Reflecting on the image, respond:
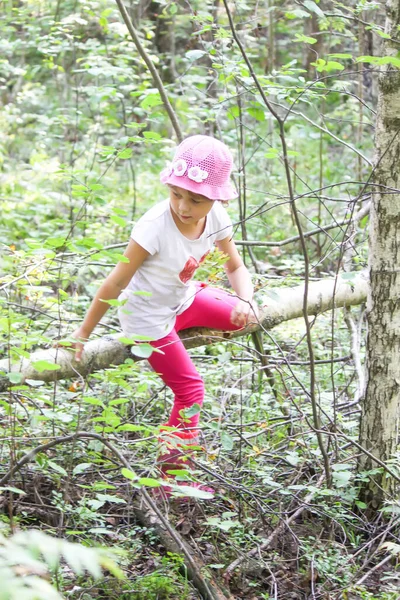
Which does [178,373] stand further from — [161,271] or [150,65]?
[150,65]

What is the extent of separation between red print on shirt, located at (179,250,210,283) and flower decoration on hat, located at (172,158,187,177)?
396 mm

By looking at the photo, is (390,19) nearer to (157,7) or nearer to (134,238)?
(134,238)

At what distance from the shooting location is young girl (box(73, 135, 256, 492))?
9.36ft

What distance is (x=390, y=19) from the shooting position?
2.68 meters

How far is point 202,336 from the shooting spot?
8.61 feet

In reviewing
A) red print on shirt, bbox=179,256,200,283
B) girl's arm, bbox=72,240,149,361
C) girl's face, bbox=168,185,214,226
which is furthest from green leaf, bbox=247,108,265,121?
girl's arm, bbox=72,240,149,361

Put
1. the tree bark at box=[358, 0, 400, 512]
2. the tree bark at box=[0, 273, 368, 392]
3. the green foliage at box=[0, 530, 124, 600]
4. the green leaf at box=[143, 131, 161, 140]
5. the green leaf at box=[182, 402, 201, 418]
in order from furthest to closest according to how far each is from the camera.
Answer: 1. the green leaf at box=[143, 131, 161, 140]
2. the tree bark at box=[0, 273, 368, 392]
3. the tree bark at box=[358, 0, 400, 512]
4. the green leaf at box=[182, 402, 201, 418]
5. the green foliage at box=[0, 530, 124, 600]

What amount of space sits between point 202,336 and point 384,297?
777 mm

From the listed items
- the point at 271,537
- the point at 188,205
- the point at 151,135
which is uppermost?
the point at 151,135

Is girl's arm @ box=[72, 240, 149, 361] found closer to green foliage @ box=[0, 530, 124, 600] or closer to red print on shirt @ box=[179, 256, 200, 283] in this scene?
red print on shirt @ box=[179, 256, 200, 283]

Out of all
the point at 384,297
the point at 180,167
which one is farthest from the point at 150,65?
the point at 384,297

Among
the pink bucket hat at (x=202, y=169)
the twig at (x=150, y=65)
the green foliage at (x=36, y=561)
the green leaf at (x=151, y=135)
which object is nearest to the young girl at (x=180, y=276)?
the pink bucket hat at (x=202, y=169)

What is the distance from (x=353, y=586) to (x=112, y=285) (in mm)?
1425

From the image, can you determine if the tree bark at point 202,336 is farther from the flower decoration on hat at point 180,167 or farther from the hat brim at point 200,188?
the flower decoration on hat at point 180,167
